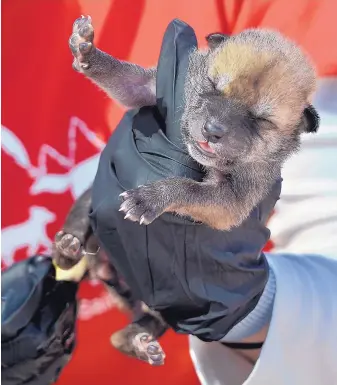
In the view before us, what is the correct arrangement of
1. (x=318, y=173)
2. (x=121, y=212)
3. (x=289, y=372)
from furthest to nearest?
(x=318, y=173)
(x=289, y=372)
(x=121, y=212)

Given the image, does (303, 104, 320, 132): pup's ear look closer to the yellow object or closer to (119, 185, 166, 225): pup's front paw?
(119, 185, 166, 225): pup's front paw

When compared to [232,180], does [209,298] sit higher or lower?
lower

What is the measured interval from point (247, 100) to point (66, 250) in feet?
2.25

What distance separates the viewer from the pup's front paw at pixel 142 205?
121 centimetres

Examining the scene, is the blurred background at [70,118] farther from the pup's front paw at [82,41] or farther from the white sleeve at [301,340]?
the white sleeve at [301,340]

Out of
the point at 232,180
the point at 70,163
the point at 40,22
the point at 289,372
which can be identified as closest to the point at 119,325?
the point at 70,163

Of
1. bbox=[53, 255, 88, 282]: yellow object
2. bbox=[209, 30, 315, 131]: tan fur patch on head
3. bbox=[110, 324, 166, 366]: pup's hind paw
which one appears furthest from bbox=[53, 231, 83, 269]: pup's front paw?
bbox=[209, 30, 315, 131]: tan fur patch on head

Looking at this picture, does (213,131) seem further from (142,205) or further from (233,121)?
(142,205)

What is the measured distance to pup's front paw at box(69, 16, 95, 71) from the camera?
1.37 metres

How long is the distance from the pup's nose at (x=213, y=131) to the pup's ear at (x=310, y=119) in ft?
0.81

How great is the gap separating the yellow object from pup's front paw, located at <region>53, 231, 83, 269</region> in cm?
3

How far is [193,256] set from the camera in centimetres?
137

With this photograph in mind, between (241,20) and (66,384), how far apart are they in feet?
4.54

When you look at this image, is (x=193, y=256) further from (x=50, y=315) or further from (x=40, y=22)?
(x=40, y=22)
